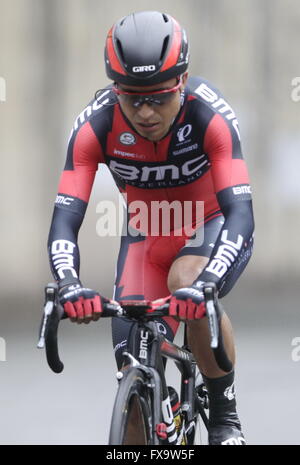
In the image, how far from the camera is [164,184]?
16.1 ft

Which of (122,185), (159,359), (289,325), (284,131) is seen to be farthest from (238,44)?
(159,359)

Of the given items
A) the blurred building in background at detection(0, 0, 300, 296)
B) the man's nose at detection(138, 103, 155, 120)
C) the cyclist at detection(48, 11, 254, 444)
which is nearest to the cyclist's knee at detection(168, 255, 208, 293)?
the cyclist at detection(48, 11, 254, 444)

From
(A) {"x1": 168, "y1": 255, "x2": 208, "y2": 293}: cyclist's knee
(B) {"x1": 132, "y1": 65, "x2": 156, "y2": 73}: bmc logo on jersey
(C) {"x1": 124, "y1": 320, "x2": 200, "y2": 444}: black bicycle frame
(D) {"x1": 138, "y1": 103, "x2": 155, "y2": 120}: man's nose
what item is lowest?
(C) {"x1": 124, "y1": 320, "x2": 200, "y2": 444}: black bicycle frame

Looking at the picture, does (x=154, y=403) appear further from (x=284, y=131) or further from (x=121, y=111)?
(x=284, y=131)

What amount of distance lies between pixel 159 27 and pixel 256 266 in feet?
22.8

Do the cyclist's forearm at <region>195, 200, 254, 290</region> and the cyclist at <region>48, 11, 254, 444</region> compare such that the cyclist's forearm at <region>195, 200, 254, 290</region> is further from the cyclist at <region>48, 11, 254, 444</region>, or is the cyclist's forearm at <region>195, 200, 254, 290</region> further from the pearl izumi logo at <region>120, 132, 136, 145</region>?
the pearl izumi logo at <region>120, 132, 136, 145</region>

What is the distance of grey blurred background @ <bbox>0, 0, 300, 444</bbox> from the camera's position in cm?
927

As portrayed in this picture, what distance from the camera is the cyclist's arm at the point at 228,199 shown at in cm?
426

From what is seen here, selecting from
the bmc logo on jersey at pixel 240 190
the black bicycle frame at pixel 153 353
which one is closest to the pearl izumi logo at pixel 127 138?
the bmc logo on jersey at pixel 240 190

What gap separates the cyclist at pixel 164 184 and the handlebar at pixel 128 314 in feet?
0.14

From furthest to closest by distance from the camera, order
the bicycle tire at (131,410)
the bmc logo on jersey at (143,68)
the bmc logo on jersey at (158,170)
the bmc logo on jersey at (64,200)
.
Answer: the bmc logo on jersey at (158,170) < the bmc logo on jersey at (64,200) < the bmc logo on jersey at (143,68) < the bicycle tire at (131,410)

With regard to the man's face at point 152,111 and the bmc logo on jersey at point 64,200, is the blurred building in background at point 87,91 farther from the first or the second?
the man's face at point 152,111

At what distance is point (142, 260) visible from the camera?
4938 mm

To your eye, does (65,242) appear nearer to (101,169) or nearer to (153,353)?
(153,353)
